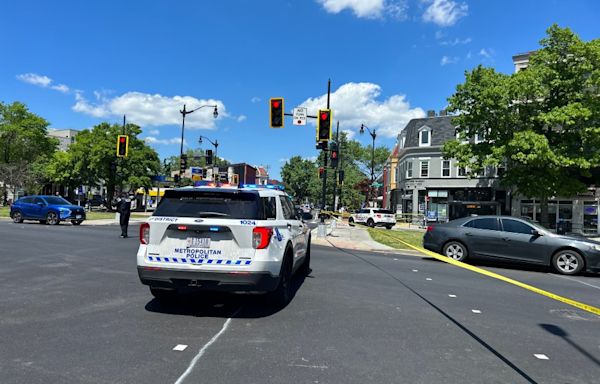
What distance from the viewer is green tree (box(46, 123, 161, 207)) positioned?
46781 millimetres

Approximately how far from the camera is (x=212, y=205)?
6.30m

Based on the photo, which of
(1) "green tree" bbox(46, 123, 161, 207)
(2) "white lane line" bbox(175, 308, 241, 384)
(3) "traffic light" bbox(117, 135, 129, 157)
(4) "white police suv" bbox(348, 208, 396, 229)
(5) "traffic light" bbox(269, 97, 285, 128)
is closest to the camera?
(2) "white lane line" bbox(175, 308, 241, 384)

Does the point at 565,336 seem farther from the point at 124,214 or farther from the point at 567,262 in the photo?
the point at 124,214

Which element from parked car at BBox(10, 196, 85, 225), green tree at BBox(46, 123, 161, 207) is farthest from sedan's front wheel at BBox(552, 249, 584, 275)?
green tree at BBox(46, 123, 161, 207)

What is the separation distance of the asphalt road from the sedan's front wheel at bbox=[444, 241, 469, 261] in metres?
3.66

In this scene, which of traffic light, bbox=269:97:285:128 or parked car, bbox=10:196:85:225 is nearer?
traffic light, bbox=269:97:285:128

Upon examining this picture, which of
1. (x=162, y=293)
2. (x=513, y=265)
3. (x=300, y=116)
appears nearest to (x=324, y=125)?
(x=300, y=116)

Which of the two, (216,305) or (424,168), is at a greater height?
(424,168)

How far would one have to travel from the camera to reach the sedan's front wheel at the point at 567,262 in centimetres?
1170

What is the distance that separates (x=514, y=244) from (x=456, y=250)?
1610 millimetres

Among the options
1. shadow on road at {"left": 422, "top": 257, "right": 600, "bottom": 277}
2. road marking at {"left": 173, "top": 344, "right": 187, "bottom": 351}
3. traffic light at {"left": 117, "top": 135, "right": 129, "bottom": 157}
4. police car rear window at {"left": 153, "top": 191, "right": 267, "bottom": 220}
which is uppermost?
traffic light at {"left": 117, "top": 135, "right": 129, "bottom": 157}

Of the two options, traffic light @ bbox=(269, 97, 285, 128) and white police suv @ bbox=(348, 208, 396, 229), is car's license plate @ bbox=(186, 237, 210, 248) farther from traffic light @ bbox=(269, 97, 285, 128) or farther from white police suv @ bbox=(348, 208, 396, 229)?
white police suv @ bbox=(348, 208, 396, 229)

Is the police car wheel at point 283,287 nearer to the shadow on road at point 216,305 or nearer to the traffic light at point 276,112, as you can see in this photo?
the shadow on road at point 216,305

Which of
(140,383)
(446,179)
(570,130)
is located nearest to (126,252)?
(140,383)
